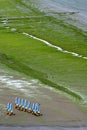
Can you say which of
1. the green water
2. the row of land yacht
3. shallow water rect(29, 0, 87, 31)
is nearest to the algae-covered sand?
the green water

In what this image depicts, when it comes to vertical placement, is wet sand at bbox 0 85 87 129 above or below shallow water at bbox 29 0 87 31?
above

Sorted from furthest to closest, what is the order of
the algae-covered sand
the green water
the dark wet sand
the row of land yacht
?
the green water → the algae-covered sand → the row of land yacht → the dark wet sand

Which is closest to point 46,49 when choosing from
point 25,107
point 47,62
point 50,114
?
point 47,62

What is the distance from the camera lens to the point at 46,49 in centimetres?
4272

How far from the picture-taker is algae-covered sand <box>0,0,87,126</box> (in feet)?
83.5

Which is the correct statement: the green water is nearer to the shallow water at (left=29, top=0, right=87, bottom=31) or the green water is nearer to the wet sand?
the shallow water at (left=29, top=0, right=87, bottom=31)

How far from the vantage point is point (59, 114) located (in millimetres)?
24375

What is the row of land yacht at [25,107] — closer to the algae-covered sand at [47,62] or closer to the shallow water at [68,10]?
the algae-covered sand at [47,62]

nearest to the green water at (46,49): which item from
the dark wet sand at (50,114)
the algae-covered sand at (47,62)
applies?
the algae-covered sand at (47,62)

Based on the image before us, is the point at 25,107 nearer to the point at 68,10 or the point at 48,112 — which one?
the point at 48,112

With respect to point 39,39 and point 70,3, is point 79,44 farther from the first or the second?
point 70,3

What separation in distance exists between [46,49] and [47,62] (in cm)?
537

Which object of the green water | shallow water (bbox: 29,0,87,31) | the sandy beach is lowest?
shallow water (bbox: 29,0,87,31)

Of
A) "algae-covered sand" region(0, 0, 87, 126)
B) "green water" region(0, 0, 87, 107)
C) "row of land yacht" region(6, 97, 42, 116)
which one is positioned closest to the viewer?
"row of land yacht" region(6, 97, 42, 116)
